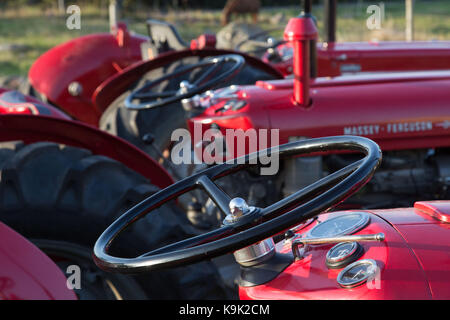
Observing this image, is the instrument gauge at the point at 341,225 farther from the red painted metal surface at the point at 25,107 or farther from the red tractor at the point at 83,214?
the red painted metal surface at the point at 25,107

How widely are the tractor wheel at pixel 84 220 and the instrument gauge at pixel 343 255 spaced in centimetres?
73

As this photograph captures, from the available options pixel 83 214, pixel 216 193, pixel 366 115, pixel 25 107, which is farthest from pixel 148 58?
pixel 216 193

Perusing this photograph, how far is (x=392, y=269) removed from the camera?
127cm

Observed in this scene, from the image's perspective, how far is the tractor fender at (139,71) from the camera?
3.58m

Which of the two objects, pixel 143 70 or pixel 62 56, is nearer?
pixel 143 70

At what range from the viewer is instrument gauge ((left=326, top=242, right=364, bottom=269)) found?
135cm

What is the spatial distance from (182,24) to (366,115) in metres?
13.6

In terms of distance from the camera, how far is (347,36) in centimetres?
1195

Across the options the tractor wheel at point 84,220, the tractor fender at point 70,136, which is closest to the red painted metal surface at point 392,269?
the tractor wheel at point 84,220

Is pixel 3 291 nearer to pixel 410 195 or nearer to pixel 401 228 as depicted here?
pixel 401 228

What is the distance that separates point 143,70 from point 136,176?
1810mm

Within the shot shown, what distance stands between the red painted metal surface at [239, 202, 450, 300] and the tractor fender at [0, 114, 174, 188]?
1005 mm

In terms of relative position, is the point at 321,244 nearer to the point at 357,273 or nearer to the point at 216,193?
the point at 357,273
